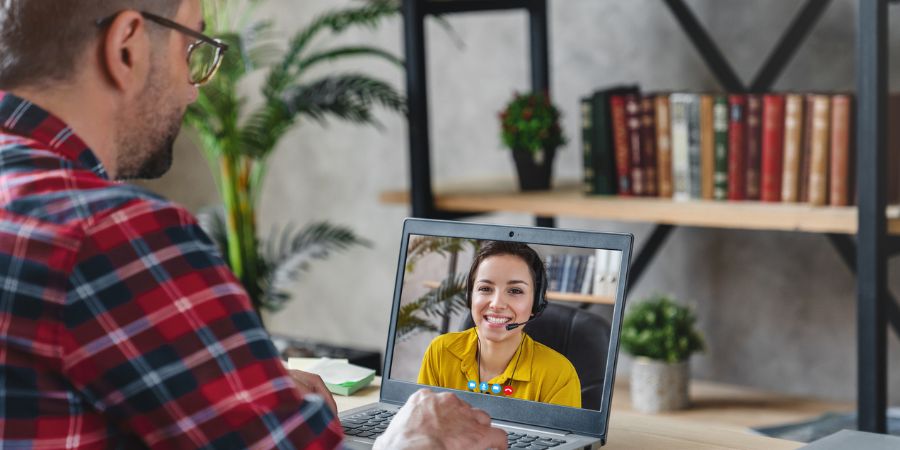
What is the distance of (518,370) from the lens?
4.34 feet

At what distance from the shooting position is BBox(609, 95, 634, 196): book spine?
8.56 ft

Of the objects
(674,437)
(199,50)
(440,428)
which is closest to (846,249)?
(674,437)

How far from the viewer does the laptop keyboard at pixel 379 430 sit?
1249 millimetres

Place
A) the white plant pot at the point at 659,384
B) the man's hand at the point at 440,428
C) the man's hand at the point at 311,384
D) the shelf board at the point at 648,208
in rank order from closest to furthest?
the man's hand at the point at 440,428 → the man's hand at the point at 311,384 → the shelf board at the point at 648,208 → the white plant pot at the point at 659,384

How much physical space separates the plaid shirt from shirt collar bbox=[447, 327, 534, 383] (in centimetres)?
42

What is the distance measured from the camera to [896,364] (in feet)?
9.04

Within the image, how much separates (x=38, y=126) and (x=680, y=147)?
70.0 inches

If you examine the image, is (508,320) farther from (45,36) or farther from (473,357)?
(45,36)

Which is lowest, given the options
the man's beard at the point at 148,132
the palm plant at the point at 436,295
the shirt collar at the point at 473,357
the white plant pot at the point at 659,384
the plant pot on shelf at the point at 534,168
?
the white plant pot at the point at 659,384

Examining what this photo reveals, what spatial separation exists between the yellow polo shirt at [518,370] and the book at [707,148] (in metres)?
1.26

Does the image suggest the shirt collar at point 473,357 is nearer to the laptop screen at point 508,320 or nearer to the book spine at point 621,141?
the laptop screen at point 508,320

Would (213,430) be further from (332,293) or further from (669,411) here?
(332,293)

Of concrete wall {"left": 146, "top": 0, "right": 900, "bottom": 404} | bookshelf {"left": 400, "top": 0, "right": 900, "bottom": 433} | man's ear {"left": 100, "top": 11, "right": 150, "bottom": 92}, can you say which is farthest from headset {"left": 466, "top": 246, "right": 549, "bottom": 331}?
concrete wall {"left": 146, "top": 0, "right": 900, "bottom": 404}

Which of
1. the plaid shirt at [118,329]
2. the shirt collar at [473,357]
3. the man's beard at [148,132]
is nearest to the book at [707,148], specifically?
the shirt collar at [473,357]
